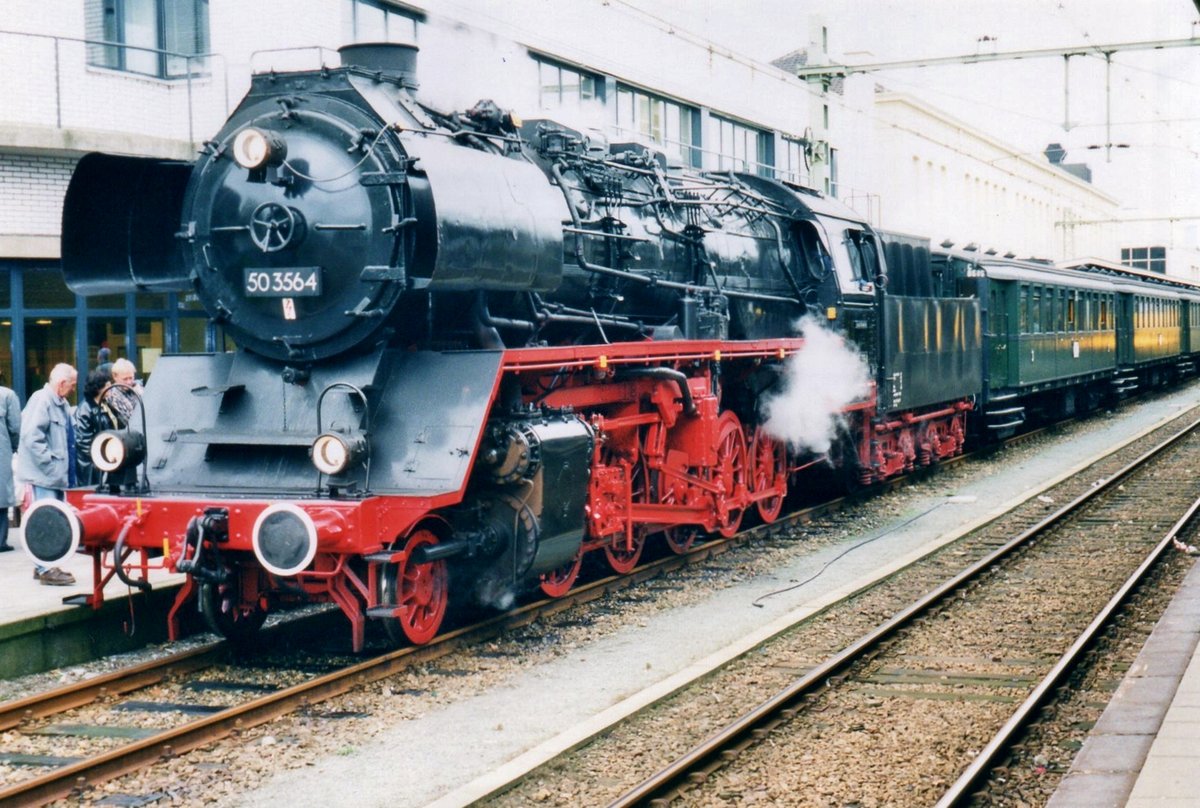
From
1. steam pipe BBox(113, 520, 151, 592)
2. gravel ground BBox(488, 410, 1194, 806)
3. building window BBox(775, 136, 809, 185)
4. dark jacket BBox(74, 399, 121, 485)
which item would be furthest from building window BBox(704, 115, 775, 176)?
steam pipe BBox(113, 520, 151, 592)

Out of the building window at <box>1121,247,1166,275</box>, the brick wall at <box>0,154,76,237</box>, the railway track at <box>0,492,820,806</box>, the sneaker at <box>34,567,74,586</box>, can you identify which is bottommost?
the railway track at <box>0,492,820,806</box>

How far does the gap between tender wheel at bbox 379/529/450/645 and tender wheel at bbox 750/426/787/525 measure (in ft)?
15.3

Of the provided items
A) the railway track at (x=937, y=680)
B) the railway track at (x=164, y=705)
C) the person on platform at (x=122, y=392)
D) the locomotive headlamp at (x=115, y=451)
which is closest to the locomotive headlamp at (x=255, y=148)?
the locomotive headlamp at (x=115, y=451)

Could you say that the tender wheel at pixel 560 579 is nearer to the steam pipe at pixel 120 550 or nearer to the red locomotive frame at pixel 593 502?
the red locomotive frame at pixel 593 502

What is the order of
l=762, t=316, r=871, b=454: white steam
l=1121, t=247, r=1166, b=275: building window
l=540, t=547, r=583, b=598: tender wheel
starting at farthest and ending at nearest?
l=1121, t=247, r=1166, b=275: building window < l=762, t=316, r=871, b=454: white steam < l=540, t=547, r=583, b=598: tender wheel

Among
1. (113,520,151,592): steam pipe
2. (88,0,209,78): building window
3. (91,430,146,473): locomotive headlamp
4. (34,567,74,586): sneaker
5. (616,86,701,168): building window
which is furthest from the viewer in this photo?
(616,86,701,168): building window

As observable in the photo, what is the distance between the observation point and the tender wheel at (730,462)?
35.5 feet

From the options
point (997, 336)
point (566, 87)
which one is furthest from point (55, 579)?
point (997, 336)

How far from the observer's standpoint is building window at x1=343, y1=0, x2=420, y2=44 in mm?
14781

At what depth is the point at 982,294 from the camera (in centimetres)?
1942

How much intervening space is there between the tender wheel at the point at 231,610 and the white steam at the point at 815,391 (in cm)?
560

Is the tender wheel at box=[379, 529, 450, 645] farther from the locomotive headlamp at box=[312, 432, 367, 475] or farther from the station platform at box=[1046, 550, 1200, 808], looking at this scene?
the station platform at box=[1046, 550, 1200, 808]

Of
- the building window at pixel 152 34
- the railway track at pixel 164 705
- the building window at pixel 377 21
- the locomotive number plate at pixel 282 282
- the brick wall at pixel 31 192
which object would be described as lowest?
the railway track at pixel 164 705

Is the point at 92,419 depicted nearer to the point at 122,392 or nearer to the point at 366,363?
the point at 122,392
